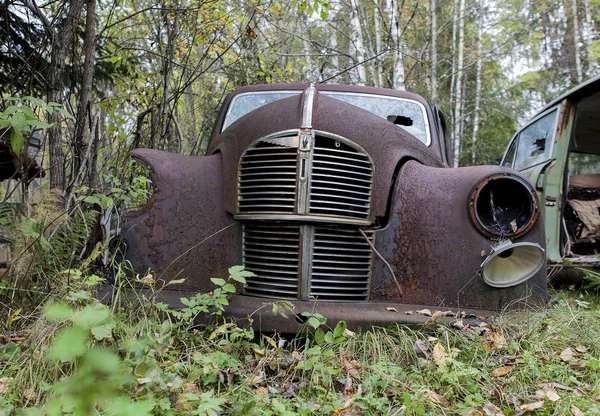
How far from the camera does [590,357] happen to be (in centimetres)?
256

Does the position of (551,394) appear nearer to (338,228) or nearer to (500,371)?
(500,371)

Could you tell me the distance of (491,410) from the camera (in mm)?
2051

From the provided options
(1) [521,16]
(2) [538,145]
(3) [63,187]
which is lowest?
(3) [63,187]

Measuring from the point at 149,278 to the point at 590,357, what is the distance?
228cm

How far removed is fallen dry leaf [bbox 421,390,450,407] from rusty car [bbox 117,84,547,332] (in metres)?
0.55

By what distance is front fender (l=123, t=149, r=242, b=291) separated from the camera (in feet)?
9.48

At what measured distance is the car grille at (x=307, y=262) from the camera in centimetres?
275

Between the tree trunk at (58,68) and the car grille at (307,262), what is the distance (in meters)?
2.58

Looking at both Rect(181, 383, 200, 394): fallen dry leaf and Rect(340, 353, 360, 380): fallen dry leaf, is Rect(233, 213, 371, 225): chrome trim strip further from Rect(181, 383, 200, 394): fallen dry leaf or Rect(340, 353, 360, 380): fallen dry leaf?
Rect(181, 383, 200, 394): fallen dry leaf

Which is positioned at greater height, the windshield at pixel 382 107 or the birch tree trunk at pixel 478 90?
the birch tree trunk at pixel 478 90

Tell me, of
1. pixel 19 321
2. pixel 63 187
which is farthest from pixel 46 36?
pixel 19 321

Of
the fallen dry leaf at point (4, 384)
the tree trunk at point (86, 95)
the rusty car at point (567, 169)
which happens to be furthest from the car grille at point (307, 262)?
the rusty car at point (567, 169)

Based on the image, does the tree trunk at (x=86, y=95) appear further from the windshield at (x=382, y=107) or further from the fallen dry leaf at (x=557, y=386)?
the fallen dry leaf at (x=557, y=386)

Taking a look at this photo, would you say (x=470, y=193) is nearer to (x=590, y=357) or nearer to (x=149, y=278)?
(x=590, y=357)
